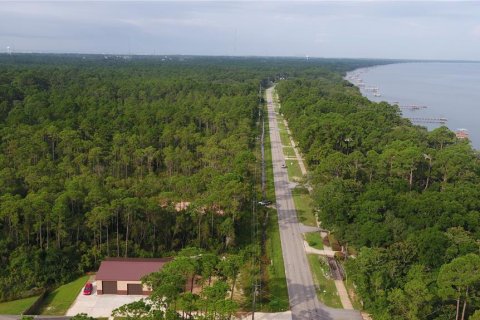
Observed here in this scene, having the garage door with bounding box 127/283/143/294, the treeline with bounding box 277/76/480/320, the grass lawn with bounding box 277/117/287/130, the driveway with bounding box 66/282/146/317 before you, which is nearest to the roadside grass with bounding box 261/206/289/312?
the treeline with bounding box 277/76/480/320

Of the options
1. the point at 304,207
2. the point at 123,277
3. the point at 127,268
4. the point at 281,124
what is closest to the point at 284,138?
the point at 281,124

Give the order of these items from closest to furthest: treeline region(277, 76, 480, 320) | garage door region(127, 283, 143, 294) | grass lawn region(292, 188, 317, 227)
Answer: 1. treeline region(277, 76, 480, 320)
2. garage door region(127, 283, 143, 294)
3. grass lawn region(292, 188, 317, 227)

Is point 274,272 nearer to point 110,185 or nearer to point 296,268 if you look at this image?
point 296,268

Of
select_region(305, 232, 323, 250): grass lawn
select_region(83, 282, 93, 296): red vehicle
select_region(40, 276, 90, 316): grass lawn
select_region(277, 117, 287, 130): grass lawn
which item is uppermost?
select_region(277, 117, 287, 130): grass lawn

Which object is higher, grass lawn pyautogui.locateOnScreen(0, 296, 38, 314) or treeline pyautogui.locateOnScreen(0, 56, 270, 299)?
treeline pyautogui.locateOnScreen(0, 56, 270, 299)

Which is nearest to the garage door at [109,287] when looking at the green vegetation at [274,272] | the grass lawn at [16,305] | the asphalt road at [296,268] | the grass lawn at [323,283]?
the grass lawn at [16,305]

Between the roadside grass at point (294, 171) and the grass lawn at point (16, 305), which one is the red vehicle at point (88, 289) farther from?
the roadside grass at point (294, 171)

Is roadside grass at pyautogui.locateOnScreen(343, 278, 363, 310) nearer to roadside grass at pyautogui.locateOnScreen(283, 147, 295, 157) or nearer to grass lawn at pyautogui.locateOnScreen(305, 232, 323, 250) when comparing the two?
grass lawn at pyautogui.locateOnScreen(305, 232, 323, 250)
